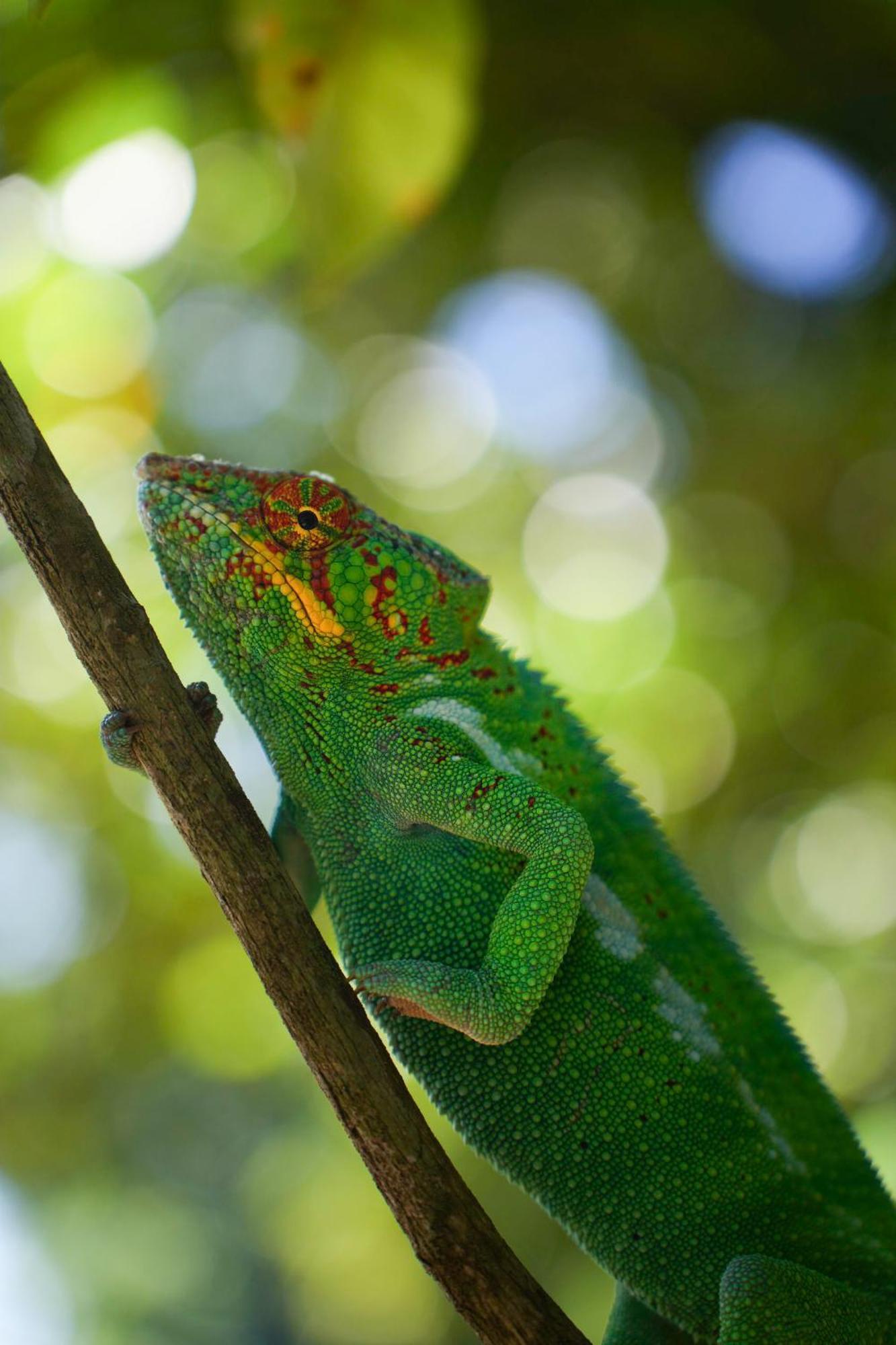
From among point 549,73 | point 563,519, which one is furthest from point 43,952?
point 549,73

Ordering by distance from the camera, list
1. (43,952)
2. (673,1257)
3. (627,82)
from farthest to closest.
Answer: (43,952) → (627,82) → (673,1257)

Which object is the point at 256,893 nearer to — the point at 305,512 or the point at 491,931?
the point at 491,931

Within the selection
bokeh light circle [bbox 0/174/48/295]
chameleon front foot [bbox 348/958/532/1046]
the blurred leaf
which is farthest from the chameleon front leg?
bokeh light circle [bbox 0/174/48/295]

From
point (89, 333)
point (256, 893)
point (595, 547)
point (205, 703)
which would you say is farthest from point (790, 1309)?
point (89, 333)

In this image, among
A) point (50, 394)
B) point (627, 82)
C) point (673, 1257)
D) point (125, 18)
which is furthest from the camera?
point (627, 82)

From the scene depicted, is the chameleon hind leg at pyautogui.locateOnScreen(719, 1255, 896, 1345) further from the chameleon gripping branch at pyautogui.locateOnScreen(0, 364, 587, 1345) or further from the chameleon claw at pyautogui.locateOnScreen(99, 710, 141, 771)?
the chameleon claw at pyautogui.locateOnScreen(99, 710, 141, 771)

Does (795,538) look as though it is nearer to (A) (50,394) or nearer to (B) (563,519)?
(B) (563,519)

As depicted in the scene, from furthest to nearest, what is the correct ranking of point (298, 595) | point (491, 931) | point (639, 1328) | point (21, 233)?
1. point (21, 233)
2. point (639, 1328)
3. point (298, 595)
4. point (491, 931)
